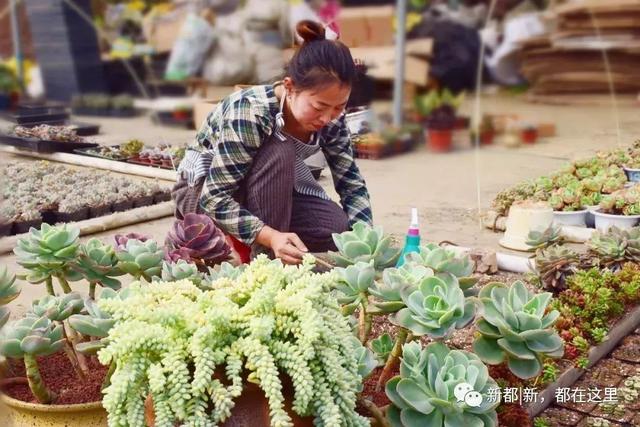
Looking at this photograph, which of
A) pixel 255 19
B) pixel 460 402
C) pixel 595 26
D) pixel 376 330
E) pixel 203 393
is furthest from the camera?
pixel 595 26

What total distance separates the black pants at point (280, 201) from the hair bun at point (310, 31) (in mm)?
361

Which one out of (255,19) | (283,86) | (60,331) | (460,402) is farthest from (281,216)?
(460,402)

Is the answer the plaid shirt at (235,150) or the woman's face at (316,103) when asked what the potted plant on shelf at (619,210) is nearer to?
the plaid shirt at (235,150)

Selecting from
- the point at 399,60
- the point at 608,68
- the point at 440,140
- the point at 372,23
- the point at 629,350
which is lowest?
the point at 440,140

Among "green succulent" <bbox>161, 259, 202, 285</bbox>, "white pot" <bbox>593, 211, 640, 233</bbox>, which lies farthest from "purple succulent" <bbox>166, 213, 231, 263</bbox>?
"white pot" <bbox>593, 211, 640, 233</bbox>

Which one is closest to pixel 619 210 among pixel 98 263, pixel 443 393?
pixel 443 393

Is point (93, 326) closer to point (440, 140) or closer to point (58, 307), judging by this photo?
point (58, 307)

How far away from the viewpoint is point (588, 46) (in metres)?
5.87

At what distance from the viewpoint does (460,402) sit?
140cm

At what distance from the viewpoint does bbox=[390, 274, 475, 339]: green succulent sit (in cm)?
146

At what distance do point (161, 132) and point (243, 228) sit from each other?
961mm

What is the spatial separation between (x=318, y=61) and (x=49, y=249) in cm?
91

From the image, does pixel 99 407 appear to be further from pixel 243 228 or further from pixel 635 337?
pixel 635 337

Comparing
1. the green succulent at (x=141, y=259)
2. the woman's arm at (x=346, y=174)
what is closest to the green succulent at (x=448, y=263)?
the green succulent at (x=141, y=259)
